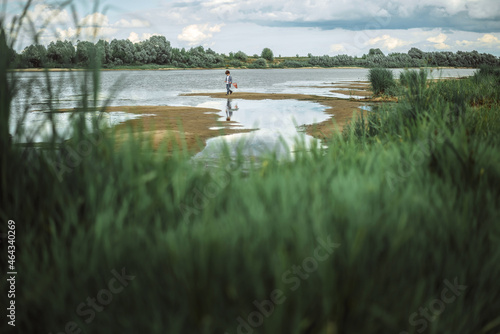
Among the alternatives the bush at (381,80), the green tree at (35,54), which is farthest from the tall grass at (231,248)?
the bush at (381,80)

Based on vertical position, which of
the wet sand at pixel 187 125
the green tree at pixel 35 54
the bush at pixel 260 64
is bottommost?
the wet sand at pixel 187 125

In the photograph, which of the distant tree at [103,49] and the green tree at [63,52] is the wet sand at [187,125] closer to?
the distant tree at [103,49]

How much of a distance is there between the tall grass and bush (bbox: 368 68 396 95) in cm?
Answer: 2003

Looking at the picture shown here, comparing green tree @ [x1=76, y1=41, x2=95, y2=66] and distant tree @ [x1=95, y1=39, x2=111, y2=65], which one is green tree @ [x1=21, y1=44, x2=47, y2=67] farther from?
distant tree @ [x1=95, y1=39, x2=111, y2=65]

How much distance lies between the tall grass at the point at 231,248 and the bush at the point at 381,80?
20.0m

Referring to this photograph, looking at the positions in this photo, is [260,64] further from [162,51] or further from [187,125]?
[187,125]

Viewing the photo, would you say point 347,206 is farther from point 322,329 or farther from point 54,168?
point 54,168

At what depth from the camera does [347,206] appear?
270 centimetres

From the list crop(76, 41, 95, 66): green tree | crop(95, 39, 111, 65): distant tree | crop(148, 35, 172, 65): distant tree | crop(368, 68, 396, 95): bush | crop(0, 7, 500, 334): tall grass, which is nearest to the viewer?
crop(0, 7, 500, 334): tall grass

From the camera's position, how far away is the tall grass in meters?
2.23

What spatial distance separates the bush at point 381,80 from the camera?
2238 cm

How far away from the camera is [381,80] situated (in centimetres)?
2253

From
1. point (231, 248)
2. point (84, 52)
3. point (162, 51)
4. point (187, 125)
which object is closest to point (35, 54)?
point (84, 52)

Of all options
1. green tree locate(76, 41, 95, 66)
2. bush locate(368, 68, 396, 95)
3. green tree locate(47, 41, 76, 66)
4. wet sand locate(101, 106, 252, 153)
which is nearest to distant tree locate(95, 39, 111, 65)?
green tree locate(76, 41, 95, 66)
